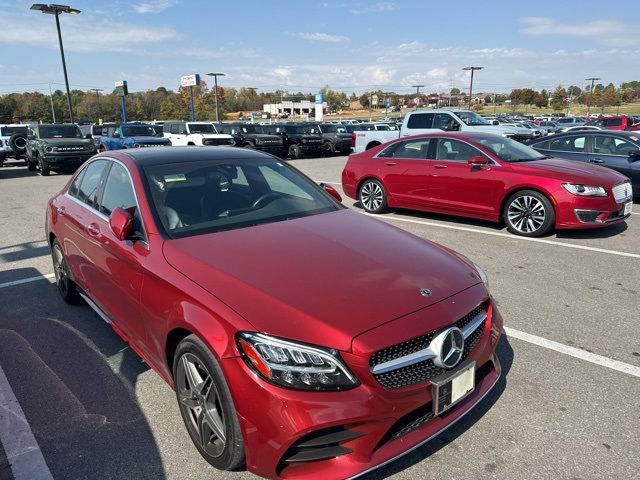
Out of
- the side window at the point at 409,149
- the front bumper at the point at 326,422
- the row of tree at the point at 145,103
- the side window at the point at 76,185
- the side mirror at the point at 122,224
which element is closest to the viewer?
the front bumper at the point at 326,422

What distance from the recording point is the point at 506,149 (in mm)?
8117

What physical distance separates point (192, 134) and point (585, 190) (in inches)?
748

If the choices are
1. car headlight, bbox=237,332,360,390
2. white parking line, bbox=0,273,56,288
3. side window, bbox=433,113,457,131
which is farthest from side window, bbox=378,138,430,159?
side window, bbox=433,113,457,131

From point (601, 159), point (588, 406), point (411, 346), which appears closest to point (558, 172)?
point (601, 159)

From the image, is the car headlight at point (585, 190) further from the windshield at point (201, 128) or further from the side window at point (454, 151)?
the windshield at point (201, 128)

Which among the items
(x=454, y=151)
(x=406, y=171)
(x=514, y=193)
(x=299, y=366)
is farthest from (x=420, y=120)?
(x=299, y=366)

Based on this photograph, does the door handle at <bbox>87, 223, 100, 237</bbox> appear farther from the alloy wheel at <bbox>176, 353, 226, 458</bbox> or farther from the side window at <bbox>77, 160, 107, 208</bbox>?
the alloy wheel at <bbox>176, 353, 226, 458</bbox>

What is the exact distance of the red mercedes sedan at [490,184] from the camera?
7016mm

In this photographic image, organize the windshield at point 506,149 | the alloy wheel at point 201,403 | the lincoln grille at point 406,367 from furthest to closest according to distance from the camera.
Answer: the windshield at point 506,149 < the alloy wheel at point 201,403 < the lincoln grille at point 406,367

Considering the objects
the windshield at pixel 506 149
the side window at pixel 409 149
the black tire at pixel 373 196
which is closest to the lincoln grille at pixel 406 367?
the windshield at pixel 506 149

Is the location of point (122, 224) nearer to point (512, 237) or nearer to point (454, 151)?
point (512, 237)

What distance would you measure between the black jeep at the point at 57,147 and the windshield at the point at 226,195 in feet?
52.5

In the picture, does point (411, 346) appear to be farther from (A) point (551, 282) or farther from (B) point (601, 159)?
(B) point (601, 159)

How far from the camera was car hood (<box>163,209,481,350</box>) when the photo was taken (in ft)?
7.34
